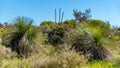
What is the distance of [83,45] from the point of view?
556 inches

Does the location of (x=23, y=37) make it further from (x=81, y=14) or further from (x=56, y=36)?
(x=81, y=14)

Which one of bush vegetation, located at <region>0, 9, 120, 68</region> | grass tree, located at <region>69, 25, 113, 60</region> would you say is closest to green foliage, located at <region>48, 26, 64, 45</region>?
bush vegetation, located at <region>0, 9, 120, 68</region>

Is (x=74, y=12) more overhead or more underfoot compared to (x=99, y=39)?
more overhead

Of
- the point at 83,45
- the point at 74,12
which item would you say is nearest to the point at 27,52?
the point at 83,45

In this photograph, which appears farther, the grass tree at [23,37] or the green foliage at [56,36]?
the green foliage at [56,36]

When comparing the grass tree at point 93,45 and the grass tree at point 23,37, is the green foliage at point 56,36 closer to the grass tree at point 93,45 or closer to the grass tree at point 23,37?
the grass tree at point 23,37

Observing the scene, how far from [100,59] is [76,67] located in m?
3.96

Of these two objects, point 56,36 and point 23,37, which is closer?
point 23,37

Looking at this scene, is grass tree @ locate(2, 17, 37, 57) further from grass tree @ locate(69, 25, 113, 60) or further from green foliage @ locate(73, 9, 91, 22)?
green foliage @ locate(73, 9, 91, 22)

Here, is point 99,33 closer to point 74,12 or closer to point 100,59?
point 100,59

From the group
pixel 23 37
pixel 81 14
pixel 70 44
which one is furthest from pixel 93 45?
pixel 81 14

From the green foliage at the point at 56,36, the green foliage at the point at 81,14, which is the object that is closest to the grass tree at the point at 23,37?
the green foliage at the point at 56,36

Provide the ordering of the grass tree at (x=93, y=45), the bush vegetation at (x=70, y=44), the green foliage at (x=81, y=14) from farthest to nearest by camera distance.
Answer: the green foliage at (x=81, y=14) → the grass tree at (x=93, y=45) → the bush vegetation at (x=70, y=44)

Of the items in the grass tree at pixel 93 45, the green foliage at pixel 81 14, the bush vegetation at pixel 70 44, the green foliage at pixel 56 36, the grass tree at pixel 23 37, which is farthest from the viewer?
the green foliage at pixel 81 14
